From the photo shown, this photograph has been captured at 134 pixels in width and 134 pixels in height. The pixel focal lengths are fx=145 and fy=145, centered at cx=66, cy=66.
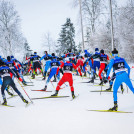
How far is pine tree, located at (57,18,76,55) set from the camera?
41.4 metres

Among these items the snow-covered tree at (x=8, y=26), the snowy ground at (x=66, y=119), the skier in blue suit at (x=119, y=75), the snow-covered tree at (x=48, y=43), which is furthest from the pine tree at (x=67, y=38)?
the skier in blue suit at (x=119, y=75)

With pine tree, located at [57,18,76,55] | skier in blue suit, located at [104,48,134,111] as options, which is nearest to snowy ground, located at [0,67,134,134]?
skier in blue suit, located at [104,48,134,111]

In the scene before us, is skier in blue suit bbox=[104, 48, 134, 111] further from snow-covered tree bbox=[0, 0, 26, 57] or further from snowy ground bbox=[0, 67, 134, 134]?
snow-covered tree bbox=[0, 0, 26, 57]

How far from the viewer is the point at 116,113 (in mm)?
4488

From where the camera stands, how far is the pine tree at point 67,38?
41381 millimetres

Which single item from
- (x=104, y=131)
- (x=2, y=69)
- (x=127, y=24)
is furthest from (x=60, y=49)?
(x=104, y=131)

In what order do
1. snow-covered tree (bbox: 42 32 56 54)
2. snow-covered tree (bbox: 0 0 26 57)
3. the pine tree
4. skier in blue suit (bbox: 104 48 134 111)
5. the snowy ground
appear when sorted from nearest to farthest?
the snowy ground, skier in blue suit (bbox: 104 48 134 111), snow-covered tree (bbox: 0 0 26 57), the pine tree, snow-covered tree (bbox: 42 32 56 54)

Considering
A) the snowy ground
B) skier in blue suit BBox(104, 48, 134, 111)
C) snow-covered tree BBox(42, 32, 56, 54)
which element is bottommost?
the snowy ground

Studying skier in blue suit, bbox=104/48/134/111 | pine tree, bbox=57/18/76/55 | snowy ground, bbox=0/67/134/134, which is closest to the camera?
snowy ground, bbox=0/67/134/134

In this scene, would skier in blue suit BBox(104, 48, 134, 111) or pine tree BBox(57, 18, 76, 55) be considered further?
pine tree BBox(57, 18, 76, 55)

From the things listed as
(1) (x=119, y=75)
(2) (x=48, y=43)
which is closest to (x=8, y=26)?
(2) (x=48, y=43)

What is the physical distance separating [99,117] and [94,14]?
22453 millimetres

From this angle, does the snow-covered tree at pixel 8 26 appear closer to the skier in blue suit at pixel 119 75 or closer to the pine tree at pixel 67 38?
the pine tree at pixel 67 38

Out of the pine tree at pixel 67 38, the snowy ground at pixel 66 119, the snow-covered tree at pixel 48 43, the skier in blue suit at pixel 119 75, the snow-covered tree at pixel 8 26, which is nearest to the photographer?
the snowy ground at pixel 66 119
